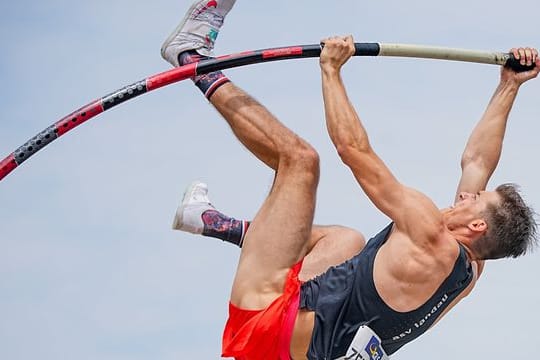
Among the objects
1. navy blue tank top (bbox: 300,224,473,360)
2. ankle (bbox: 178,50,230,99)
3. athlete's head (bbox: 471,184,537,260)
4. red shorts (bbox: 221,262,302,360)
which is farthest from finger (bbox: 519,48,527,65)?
red shorts (bbox: 221,262,302,360)

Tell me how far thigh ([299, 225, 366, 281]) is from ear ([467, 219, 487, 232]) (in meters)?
0.88

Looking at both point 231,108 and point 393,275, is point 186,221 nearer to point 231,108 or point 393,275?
point 231,108

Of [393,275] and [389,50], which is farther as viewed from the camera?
[389,50]

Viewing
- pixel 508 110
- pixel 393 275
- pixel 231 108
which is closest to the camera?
pixel 393 275

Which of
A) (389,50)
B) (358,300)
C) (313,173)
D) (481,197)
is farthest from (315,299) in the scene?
(389,50)

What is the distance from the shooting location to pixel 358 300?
312 inches

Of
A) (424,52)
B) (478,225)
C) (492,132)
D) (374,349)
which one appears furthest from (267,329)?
(492,132)

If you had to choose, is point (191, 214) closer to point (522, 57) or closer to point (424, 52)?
point (424, 52)

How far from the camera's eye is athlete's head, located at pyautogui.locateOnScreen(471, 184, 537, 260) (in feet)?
26.2

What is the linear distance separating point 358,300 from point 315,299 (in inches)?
11.7

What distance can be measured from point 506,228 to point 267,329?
1.73m

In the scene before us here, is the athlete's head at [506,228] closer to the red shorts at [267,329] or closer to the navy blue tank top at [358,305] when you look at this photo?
the navy blue tank top at [358,305]

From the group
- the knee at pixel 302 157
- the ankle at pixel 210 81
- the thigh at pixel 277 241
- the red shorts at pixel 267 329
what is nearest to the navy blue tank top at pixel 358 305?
the red shorts at pixel 267 329

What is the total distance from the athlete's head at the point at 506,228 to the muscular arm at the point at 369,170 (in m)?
0.46
